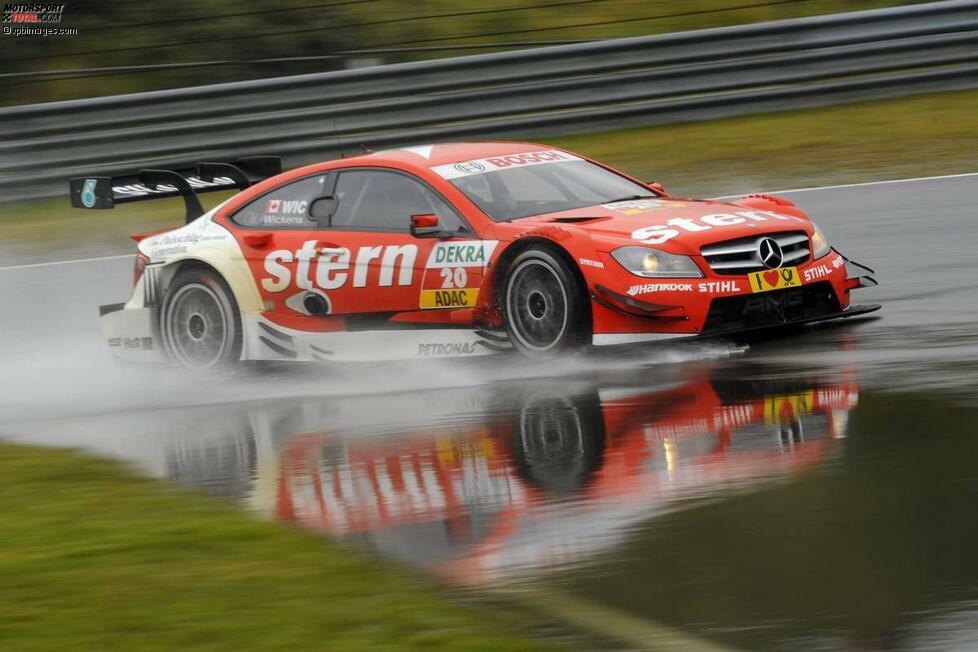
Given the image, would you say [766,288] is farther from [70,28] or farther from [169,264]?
[70,28]

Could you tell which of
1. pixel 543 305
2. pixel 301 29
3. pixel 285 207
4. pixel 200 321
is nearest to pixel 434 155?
pixel 285 207

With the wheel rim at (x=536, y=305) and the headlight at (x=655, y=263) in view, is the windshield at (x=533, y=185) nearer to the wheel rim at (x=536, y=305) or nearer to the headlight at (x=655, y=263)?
the wheel rim at (x=536, y=305)

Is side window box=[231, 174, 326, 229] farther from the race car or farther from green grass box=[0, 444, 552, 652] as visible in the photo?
green grass box=[0, 444, 552, 652]

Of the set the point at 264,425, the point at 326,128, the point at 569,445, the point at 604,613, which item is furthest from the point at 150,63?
the point at 604,613

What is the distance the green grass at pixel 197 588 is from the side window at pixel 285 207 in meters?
3.64

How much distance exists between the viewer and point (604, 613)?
13.8 ft

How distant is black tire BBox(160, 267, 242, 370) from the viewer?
9648 mm

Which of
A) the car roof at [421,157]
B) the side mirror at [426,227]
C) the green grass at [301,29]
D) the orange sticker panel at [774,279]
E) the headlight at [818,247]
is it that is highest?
the green grass at [301,29]

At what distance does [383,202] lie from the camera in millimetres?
9188

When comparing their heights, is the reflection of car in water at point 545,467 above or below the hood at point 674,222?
below

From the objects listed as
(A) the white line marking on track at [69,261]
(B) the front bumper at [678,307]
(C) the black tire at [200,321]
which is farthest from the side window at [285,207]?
(A) the white line marking on track at [69,261]

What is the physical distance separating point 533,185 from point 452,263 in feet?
2.72

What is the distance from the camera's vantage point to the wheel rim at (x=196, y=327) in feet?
31.9

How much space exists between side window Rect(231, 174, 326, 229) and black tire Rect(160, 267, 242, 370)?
435 mm
